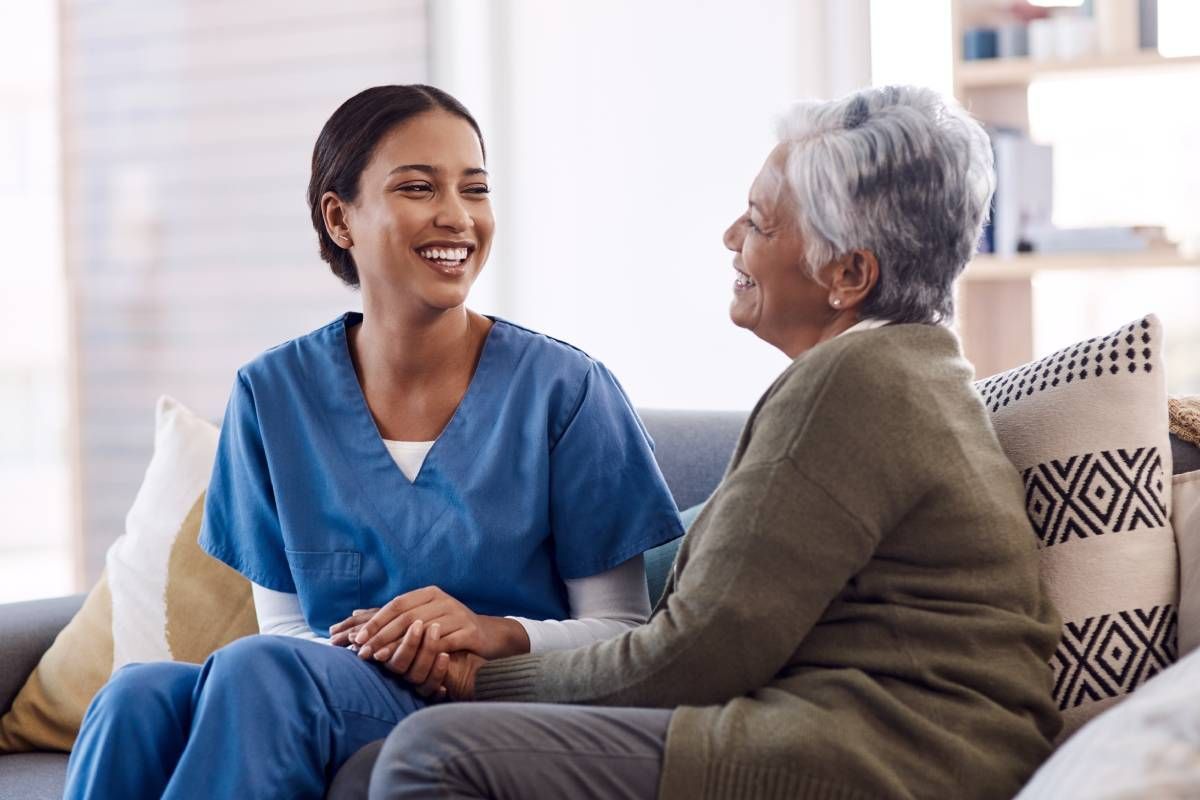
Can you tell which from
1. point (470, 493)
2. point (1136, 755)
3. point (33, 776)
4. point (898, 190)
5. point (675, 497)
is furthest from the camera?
point (675, 497)

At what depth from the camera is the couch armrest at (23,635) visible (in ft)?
6.70

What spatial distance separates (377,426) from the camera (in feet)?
5.73

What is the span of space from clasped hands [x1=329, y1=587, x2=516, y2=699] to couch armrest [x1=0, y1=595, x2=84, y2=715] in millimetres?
769

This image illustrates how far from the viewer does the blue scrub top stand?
1.67 m

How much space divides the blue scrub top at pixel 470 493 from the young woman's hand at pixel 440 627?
10cm

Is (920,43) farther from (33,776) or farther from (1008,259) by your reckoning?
(33,776)

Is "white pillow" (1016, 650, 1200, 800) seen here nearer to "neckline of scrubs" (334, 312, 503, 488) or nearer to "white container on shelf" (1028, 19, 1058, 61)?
"neckline of scrubs" (334, 312, 503, 488)

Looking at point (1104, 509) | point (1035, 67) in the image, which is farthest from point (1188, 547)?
point (1035, 67)

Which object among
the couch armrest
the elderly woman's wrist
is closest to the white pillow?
the elderly woman's wrist

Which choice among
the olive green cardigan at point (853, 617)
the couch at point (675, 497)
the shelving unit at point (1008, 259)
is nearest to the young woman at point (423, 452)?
the couch at point (675, 497)

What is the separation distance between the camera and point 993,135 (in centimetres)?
313

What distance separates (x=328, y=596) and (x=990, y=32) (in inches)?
87.6

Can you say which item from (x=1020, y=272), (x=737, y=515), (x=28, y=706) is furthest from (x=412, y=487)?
(x=1020, y=272)

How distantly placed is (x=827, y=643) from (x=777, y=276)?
1.39 feet
